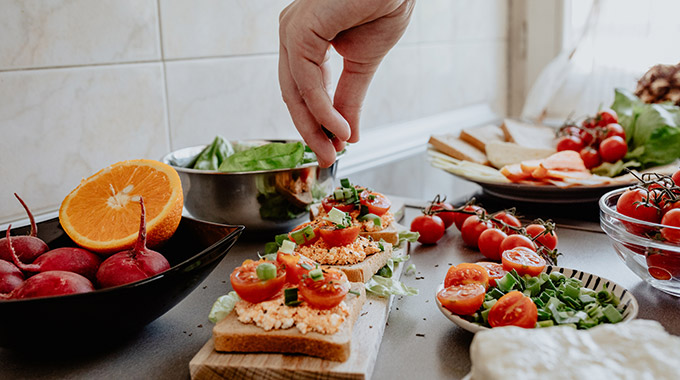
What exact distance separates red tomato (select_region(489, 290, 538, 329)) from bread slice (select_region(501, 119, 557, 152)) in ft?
3.76

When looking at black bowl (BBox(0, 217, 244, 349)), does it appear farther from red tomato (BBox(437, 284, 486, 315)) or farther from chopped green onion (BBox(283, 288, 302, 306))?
red tomato (BBox(437, 284, 486, 315))

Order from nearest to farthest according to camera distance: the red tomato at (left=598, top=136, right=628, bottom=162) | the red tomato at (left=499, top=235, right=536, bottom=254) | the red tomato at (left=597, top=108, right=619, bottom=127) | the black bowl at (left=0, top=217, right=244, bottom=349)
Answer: the black bowl at (left=0, top=217, right=244, bottom=349) < the red tomato at (left=499, top=235, right=536, bottom=254) < the red tomato at (left=598, top=136, right=628, bottom=162) < the red tomato at (left=597, top=108, right=619, bottom=127)

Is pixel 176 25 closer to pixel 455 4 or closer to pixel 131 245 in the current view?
pixel 131 245

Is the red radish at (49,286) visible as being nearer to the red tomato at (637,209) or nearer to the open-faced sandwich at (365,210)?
the open-faced sandwich at (365,210)

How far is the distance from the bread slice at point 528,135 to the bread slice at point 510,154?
12 centimetres

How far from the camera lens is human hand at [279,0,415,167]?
37.8 inches

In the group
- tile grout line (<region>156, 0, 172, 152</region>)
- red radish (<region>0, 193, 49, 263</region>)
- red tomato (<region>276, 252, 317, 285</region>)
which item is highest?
tile grout line (<region>156, 0, 172, 152</region>)

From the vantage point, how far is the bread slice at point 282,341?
0.73 meters

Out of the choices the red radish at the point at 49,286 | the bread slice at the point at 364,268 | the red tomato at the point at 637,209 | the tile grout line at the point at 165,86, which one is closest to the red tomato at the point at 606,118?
the red tomato at the point at 637,209

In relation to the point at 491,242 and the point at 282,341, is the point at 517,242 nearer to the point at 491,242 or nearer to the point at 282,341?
the point at 491,242

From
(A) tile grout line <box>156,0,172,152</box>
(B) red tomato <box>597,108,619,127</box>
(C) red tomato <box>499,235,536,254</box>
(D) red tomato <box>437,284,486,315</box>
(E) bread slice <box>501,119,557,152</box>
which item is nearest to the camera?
(D) red tomato <box>437,284,486,315</box>

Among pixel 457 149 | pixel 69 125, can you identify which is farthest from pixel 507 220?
pixel 69 125

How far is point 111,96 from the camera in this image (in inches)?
53.6

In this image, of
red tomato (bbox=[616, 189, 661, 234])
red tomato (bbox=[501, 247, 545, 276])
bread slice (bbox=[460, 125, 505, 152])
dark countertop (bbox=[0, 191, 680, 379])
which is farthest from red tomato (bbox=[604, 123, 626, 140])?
red tomato (bbox=[501, 247, 545, 276])
